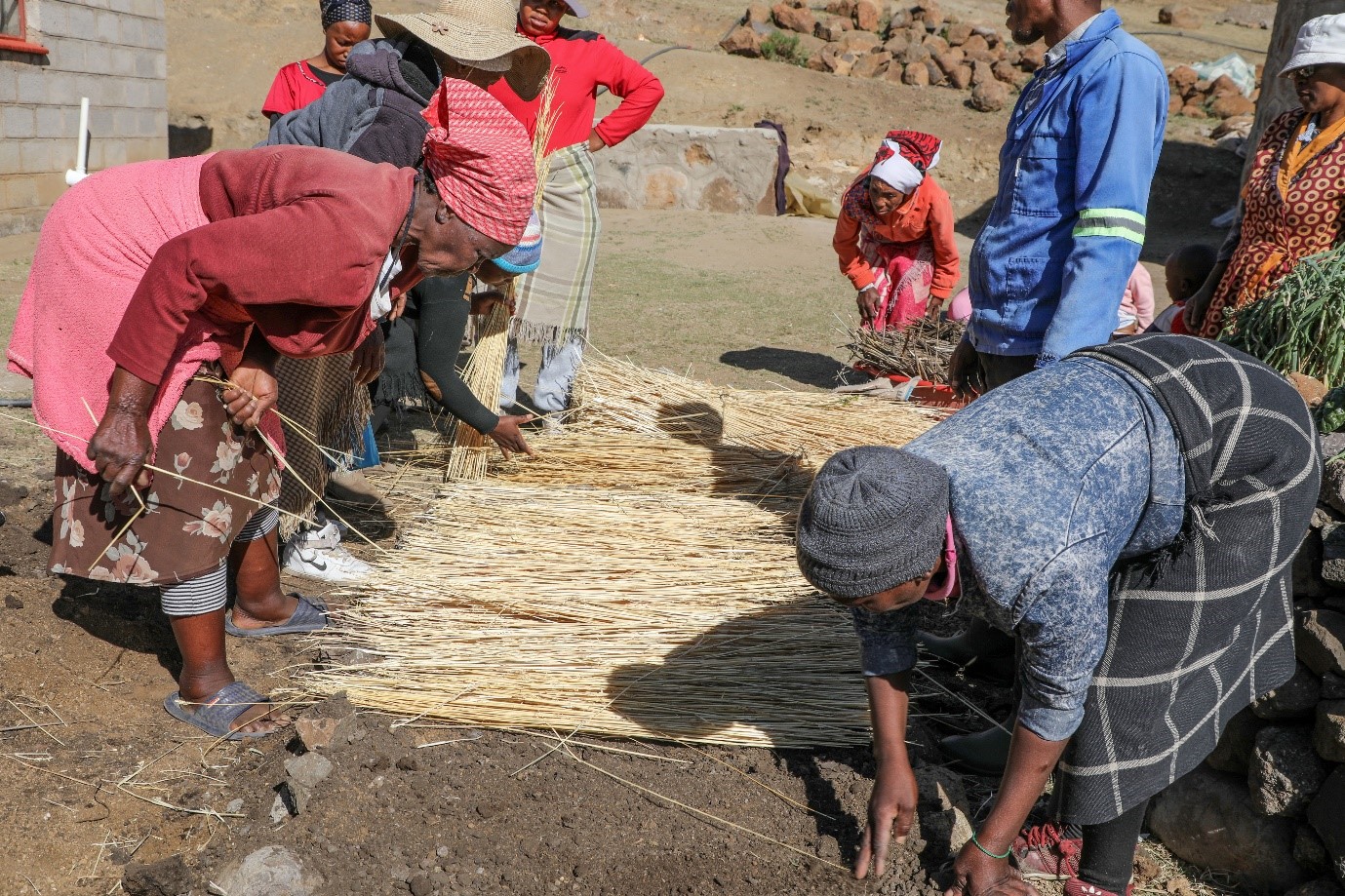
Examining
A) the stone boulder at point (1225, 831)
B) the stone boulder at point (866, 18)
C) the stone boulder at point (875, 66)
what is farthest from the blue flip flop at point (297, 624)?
the stone boulder at point (866, 18)

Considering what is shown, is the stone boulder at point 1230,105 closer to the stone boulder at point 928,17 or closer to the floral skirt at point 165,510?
the stone boulder at point 928,17

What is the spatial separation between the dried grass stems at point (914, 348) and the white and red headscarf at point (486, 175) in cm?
381

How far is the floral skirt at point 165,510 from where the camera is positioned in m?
2.54

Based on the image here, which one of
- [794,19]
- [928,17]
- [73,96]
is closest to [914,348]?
[73,96]

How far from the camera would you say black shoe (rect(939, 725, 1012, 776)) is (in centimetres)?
276

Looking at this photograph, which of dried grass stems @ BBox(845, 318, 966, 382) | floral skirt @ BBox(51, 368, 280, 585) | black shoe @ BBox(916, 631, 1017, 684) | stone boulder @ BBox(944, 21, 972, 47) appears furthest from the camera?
stone boulder @ BBox(944, 21, 972, 47)

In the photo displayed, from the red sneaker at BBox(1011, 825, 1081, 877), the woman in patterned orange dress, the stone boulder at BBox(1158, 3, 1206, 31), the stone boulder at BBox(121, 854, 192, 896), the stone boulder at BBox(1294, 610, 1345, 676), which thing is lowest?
the stone boulder at BBox(121, 854, 192, 896)

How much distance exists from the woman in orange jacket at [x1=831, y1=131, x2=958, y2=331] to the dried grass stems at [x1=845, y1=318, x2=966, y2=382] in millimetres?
147

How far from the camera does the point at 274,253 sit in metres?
2.17

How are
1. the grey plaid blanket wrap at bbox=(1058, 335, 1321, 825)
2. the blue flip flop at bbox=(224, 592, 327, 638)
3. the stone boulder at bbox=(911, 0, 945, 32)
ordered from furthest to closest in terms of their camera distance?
the stone boulder at bbox=(911, 0, 945, 32) → the blue flip flop at bbox=(224, 592, 327, 638) → the grey plaid blanket wrap at bbox=(1058, 335, 1321, 825)

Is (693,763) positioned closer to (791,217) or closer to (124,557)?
(124,557)

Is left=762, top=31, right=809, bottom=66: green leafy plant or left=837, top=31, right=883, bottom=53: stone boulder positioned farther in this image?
left=837, top=31, right=883, bottom=53: stone boulder

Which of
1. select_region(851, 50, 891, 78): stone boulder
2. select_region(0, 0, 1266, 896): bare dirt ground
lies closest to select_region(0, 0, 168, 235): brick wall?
select_region(0, 0, 1266, 896): bare dirt ground

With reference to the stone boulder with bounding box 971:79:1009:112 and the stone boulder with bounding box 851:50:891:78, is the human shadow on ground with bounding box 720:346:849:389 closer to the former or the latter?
the stone boulder with bounding box 971:79:1009:112
